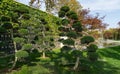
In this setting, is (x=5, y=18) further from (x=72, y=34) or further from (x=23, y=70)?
(x=72, y=34)

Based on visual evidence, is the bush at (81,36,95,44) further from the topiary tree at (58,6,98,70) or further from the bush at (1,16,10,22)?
the bush at (1,16,10,22)

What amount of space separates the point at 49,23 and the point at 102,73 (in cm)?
614

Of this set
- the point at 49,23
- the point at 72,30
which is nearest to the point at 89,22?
the point at 49,23

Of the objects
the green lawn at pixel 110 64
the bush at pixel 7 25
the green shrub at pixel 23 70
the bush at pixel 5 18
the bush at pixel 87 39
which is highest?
the bush at pixel 5 18

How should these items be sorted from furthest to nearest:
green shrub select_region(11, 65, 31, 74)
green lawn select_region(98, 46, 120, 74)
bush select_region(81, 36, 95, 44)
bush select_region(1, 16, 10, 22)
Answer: green lawn select_region(98, 46, 120, 74) < bush select_region(81, 36, 95, 44) < bush select_region(1, 16, 10, 22) < green shrub select_region(11, 65, 31, 74)

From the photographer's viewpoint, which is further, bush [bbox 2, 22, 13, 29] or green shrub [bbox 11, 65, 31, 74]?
bush [bbox 2, 22, 13, 29]

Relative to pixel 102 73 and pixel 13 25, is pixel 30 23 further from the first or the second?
pixel 102 73

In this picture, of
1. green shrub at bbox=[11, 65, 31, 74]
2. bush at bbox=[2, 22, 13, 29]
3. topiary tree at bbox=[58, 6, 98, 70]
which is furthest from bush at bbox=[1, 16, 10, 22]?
topiary tree at bbox=[58, 6, 98, 70]

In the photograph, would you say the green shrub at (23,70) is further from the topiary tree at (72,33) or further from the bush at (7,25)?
the topiary tree at (72,33)

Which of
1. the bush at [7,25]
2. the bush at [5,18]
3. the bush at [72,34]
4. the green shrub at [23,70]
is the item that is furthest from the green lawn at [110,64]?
the bush at [5,18]

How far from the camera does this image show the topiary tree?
13531mm

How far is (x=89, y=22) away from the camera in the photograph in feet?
99.3

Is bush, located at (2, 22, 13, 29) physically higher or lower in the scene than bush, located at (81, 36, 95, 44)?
higher

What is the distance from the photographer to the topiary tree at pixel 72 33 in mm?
13531
